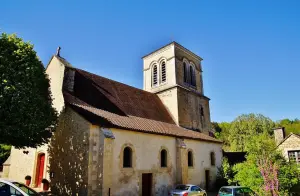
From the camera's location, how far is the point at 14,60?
11.5 m

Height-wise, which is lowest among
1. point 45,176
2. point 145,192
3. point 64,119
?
point 145,192

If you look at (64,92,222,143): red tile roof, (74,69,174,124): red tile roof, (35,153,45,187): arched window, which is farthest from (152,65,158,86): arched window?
(35,153,45,187): arched window

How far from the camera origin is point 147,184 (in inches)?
623

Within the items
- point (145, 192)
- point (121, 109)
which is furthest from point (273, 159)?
point (121, 109)

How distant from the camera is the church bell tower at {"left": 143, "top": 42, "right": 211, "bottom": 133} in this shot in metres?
23.3

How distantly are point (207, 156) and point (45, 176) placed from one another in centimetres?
1417

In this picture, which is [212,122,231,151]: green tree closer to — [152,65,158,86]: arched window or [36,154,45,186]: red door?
[152,65,158,86]: arched window

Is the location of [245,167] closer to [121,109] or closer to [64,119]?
[121,109]

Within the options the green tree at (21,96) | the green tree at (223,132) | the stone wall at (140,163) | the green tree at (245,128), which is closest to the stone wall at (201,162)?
the stone wall at (140,163)

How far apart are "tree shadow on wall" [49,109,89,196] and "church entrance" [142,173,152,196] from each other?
4.78 metres

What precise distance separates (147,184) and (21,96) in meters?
9.85

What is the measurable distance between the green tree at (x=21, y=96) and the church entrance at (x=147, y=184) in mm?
7283

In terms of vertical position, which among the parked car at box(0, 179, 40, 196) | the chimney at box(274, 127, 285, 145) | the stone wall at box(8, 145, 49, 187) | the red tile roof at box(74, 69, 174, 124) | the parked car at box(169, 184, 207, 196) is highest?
the red tile roof at box(74, 69, 174, 124)

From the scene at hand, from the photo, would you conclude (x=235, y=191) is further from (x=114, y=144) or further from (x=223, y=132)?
(x=223, y=132)
